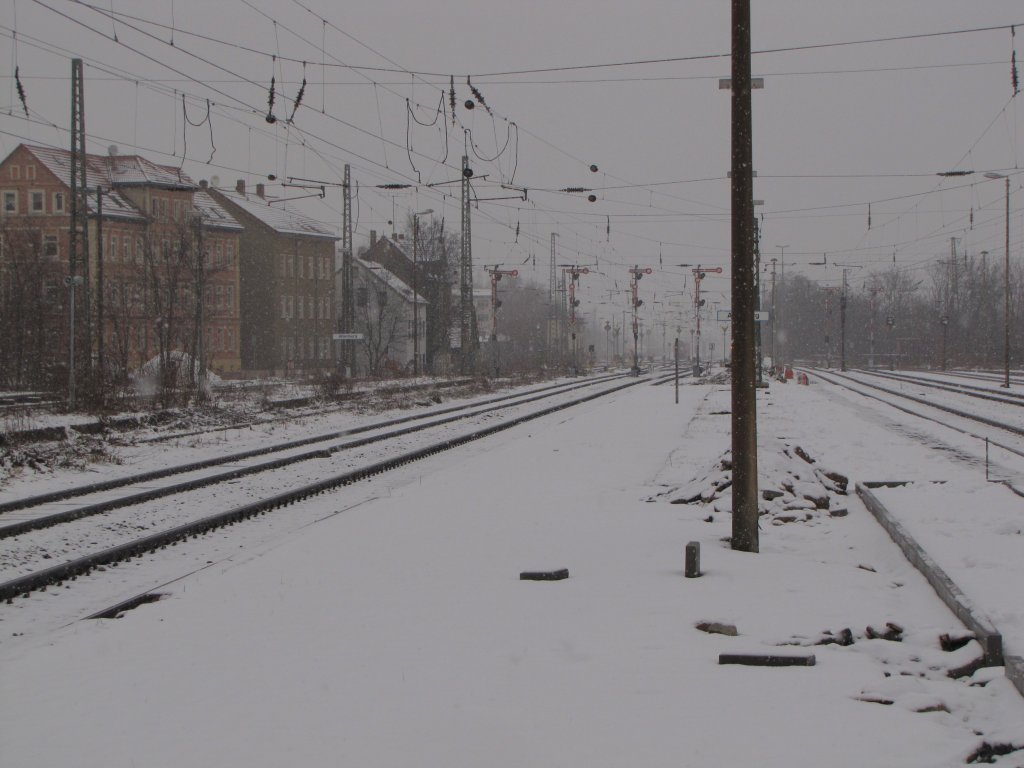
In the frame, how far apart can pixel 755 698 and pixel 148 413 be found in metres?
24.0

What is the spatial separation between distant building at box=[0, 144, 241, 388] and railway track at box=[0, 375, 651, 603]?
12197 millimetres

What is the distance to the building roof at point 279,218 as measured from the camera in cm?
7969

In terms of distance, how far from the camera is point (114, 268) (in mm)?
64875

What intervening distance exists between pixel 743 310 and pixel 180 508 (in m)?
7.44

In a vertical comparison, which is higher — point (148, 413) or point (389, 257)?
point (389, 257)

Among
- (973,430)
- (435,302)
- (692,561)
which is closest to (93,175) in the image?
(435,302)

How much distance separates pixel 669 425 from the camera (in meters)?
25.5

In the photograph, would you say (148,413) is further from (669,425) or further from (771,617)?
(771,617)

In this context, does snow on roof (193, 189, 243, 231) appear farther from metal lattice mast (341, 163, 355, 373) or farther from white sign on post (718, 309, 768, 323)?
white sign on post (718, 309, 768, 323)

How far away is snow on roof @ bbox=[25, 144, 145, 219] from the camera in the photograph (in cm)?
6425

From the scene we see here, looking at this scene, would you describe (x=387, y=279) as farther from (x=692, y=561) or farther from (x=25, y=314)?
(x=692, y=561)

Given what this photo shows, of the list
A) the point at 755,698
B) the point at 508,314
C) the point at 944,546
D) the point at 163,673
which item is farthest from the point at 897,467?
the point at 508,314

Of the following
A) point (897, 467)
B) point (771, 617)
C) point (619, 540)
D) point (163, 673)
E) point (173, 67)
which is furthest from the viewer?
point (173, 67)

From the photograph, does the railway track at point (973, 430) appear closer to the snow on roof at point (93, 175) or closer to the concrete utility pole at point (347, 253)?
the concrete utility pole at point (347, 253)
